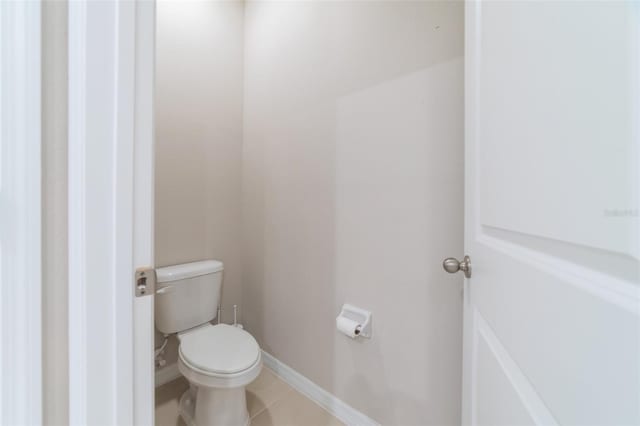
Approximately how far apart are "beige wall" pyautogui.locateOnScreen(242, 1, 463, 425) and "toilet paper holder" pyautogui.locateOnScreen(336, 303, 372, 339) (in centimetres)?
4

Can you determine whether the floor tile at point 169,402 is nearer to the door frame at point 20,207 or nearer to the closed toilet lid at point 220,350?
the closed toilet lid at point 220,350

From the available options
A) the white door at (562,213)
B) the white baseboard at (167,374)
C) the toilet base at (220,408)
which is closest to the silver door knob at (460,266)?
the white door at (562,213)

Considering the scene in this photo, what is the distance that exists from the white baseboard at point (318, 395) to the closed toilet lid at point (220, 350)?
1.50ft

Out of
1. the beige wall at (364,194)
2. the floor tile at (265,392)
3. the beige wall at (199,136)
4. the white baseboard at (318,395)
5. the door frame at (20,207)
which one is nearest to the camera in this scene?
the door frame at (20,207)

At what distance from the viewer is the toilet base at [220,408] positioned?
119 centimetres

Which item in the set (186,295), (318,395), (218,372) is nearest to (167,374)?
(186,295)

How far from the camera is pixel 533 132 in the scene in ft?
1.23

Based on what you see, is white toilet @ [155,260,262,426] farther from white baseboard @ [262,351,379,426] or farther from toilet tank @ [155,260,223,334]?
white baseboard @ [262,351,379,426]

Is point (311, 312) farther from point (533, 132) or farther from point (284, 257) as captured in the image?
point (533, 132)

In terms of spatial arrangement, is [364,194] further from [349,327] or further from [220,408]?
[220,408]

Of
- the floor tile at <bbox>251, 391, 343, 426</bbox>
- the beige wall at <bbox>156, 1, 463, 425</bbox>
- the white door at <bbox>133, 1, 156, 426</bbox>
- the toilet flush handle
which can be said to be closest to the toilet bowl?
the floor tile at <bbox>251, 391, 343, 426</bbox>

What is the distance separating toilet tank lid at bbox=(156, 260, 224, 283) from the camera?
55.7 inches

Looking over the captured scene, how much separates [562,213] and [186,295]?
1.68 metres

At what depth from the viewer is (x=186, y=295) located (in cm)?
148
